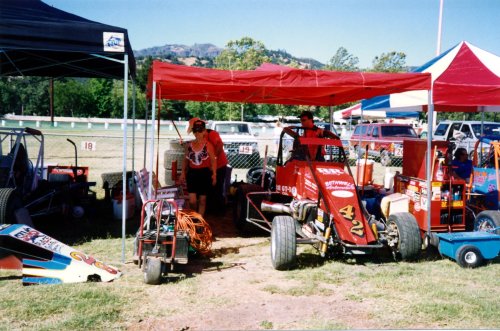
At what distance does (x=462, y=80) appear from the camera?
6.45 meters

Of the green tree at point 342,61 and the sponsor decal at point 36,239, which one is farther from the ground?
the green tree at point 342,61

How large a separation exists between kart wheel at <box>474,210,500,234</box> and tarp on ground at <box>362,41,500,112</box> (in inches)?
62.9

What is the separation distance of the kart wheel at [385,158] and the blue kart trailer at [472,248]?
1089cm

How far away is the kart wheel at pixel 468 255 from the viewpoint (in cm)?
538

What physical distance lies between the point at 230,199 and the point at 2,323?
6.02 meters

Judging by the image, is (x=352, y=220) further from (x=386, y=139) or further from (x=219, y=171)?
(x=386, y=139)

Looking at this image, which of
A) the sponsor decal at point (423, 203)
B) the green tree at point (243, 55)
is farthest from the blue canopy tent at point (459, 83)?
the green tree at point (243, 55)

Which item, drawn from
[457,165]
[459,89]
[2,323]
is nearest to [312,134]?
[459,89]

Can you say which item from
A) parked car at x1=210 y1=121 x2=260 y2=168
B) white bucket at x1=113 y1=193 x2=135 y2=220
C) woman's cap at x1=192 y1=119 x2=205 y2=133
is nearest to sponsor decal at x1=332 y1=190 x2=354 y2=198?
woman's cap at x1=192 y1=119 x2=205 y2=133

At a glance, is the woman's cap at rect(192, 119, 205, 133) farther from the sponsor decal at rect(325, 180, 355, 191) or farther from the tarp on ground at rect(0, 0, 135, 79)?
the sponsor decal at rect(325, 180, 355, 191)

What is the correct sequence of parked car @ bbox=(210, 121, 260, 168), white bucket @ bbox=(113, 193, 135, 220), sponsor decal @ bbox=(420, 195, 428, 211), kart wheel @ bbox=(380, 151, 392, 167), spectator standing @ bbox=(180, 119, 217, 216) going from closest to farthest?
sponsor decal @ bbox=(420, 195, 428, 211), spectator standing @ bbox=(180, 119, 217, 216), white bucket @ bbox=(113, 193, 135, 220), parked car @ bbox=(210, 121, 260, 168), kart wheel @ bbox=(380, 151, 392, 167)

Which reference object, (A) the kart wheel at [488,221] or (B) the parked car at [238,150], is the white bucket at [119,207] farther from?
(B) the parked car at [238,150]

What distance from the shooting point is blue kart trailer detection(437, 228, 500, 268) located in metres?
5.39

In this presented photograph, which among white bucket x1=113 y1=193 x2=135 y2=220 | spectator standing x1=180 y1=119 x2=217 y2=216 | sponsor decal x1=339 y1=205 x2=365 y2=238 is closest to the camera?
sponsor decal x1=339 y1=205 x2=365 y2=238
